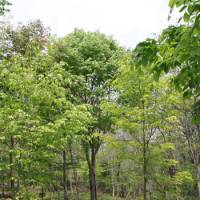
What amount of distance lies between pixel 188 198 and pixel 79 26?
16.2m

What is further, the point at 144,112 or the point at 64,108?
the point at 64,108

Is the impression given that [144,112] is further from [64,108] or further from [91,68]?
[91,68]

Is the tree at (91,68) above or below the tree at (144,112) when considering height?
above

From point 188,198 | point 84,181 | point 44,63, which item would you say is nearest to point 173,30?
point 44,63

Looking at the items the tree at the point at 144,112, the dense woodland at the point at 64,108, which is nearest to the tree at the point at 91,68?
the dense woodland at the point at 64,108

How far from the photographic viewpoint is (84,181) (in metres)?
31.3

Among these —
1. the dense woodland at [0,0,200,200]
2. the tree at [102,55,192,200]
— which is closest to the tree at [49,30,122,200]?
the dense woodland at [0,0,200,200]

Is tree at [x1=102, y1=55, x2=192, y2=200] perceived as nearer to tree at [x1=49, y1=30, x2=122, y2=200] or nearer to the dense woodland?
the dense woodland

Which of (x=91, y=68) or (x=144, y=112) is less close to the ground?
(x=91, y=68)

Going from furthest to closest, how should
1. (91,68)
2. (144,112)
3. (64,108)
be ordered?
(91,68)
(64,108)
(144,112)

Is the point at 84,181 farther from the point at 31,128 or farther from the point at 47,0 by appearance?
the point at 31,128

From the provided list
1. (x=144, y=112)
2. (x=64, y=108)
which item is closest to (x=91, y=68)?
(x=64, y=108)

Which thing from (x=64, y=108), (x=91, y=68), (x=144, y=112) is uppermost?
(x=91, y=68)

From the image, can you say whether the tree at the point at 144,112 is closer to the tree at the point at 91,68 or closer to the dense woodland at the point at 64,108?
the dense woodland at the point at 64,108
